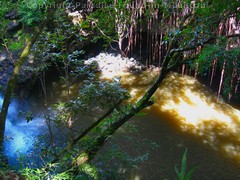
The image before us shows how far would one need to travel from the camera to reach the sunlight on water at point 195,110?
523 cm

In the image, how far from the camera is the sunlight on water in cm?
523

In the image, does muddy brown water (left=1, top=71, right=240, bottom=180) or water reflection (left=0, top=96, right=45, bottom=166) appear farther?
water reflection (left=0, top=96, right=45, bottom=166)

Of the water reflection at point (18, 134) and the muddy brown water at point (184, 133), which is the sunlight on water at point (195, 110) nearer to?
the muddy brown water at point (184, 133)

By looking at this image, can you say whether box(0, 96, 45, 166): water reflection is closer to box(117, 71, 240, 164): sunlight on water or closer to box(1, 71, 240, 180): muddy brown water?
box(1, 71, 240, 180): muddy brown water

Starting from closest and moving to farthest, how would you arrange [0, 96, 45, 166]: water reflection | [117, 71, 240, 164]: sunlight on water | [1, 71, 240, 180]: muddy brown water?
[1, 71, 240, 180]: muddy brown water
[0, 96, 45, 166]: water reflection
[117, 71, 240, 164]: sunlight on water

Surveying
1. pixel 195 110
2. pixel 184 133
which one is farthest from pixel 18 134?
pixel 195 110

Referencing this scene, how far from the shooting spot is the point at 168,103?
261 inches

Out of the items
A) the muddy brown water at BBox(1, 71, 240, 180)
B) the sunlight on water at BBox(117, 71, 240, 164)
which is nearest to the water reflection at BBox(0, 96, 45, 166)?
the muddy brown water at BBox(1, 71, 240, 180)

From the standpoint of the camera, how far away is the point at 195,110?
6402 millimetres

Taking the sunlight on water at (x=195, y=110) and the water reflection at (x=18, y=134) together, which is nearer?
the water reflection at (x=18, y=134)

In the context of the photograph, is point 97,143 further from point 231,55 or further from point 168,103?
point 168,103

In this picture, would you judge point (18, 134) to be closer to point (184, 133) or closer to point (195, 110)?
Answer: point (184, 133)

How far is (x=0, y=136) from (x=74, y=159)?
1.31 m

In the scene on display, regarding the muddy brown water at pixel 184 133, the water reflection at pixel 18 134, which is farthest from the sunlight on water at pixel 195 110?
the water reflection at pixel 18 134
